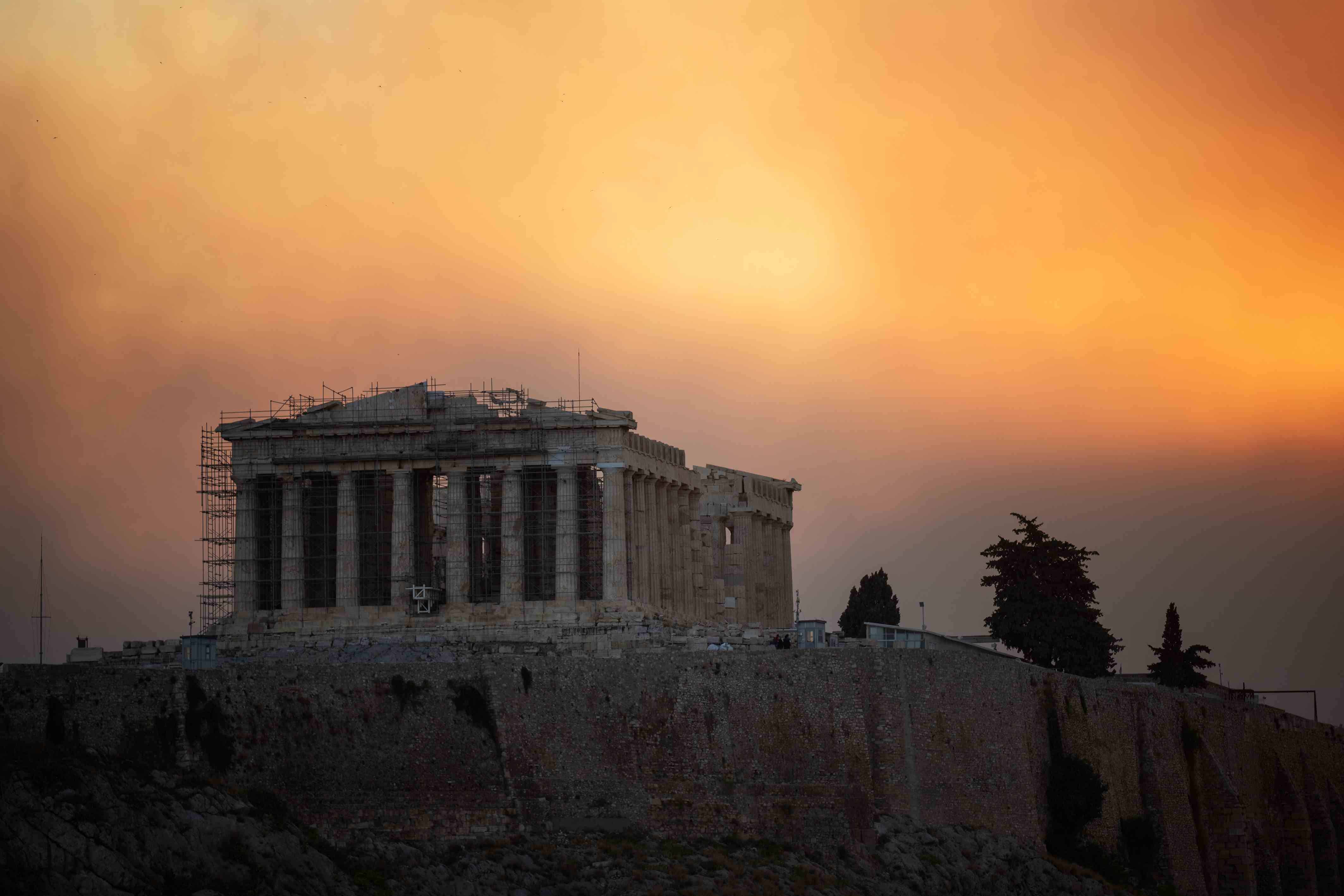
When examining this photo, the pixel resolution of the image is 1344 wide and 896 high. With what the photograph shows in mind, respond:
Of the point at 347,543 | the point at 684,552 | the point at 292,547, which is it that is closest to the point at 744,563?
the point at 684,552

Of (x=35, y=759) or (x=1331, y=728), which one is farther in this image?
(x=1331, y=728)

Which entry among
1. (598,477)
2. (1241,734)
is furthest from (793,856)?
(1241,734)

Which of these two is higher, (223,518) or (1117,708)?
(223,518)

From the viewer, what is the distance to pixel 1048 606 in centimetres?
8938

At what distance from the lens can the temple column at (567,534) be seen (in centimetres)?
8238

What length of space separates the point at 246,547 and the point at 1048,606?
29.8 m

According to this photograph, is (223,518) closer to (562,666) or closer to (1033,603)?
(562,666)

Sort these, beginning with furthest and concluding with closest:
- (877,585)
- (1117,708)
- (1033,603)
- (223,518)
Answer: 1. (877,585)
2. (1033,603)
3. (223,518)
4. (1117,708)

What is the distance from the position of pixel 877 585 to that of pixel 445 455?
105 ft

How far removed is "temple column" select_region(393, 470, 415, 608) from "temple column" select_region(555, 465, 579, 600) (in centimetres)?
508

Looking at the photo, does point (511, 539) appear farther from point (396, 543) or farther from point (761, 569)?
point (761, 569)

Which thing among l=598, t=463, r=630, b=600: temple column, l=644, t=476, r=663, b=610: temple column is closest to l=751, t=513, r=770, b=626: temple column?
l=644, t=476, r=663, b=610: temple column

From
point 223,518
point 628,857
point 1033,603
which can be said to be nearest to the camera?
point 628,857

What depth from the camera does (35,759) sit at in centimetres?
5288
